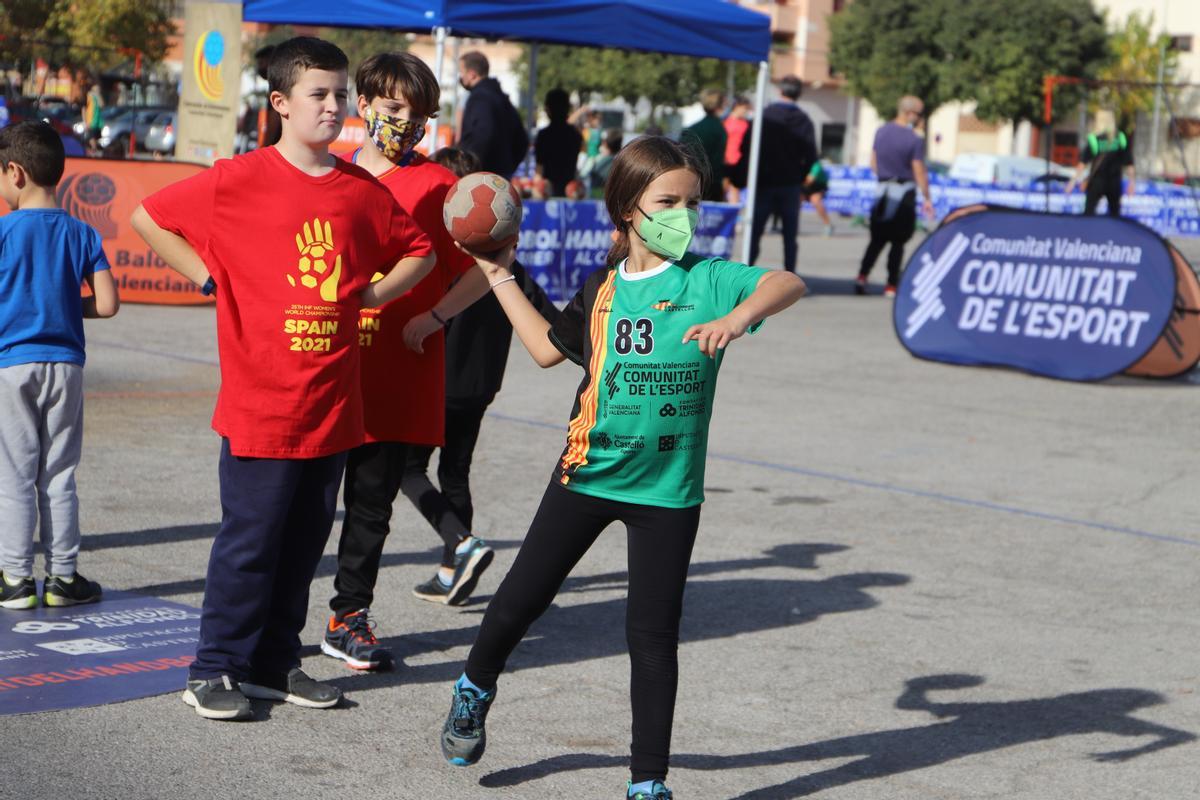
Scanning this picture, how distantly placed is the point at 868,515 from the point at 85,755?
4247mm

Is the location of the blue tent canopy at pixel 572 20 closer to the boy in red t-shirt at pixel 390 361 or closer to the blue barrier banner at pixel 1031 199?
the boy in red t-shirt at pixel 390 361

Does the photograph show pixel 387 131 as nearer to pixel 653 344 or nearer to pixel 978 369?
pixel 653 344

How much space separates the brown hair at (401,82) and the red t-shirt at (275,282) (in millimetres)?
569

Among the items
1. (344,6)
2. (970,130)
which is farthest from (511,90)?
(344,6)

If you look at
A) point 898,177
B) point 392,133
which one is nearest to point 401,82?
point 392,133

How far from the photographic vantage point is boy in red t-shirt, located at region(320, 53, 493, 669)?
15.8 ft

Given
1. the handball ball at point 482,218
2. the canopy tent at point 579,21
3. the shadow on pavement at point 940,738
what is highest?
the canopy tent at point 579,21

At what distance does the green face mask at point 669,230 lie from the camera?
369 cm

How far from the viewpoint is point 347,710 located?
178 inches

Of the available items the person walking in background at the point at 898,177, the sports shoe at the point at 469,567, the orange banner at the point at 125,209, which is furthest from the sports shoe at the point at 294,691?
the person walking in background at the point at 898,177

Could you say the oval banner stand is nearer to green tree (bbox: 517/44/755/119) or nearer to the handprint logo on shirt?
the handprint logo on shirt

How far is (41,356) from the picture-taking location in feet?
16.9

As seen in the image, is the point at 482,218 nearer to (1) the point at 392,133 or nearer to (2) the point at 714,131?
(1) the point at 392,133

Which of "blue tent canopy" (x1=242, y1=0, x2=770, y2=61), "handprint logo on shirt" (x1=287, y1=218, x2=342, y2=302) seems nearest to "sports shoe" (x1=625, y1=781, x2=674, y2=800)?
"handprint logo on shirt" (x1=287, y1=218, x2=342, y2=302)
